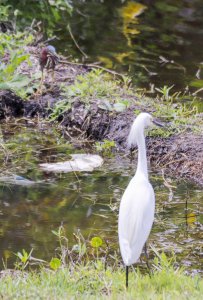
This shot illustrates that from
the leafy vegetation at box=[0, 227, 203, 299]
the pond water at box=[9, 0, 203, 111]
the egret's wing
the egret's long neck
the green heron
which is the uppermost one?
the egret's long neck

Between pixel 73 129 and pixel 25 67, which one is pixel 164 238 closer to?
pixel 73 129

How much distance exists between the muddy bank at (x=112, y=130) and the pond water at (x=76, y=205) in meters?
0.22

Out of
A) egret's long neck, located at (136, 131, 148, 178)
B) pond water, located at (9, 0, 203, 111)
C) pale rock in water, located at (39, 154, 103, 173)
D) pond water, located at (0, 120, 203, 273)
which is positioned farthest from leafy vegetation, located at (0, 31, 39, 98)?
egret's long neck, located at (136, 131, 148, 178)

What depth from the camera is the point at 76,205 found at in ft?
23.2

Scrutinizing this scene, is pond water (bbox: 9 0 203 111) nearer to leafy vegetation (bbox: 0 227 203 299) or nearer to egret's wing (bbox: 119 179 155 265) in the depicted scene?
egret's wing (bbox: 119 179 155 265)

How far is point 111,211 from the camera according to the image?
22.7ft

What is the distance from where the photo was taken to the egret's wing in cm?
483

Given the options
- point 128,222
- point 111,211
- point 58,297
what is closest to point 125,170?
point 111,211

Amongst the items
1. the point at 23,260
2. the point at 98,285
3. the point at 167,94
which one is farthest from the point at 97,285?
the point at 167,94

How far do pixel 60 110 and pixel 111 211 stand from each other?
242 cm

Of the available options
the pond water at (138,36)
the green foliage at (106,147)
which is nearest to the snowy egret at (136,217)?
the green foliage at (106,147)

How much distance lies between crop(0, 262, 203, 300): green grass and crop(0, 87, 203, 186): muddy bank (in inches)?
108

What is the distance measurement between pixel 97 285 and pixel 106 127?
4.04 metres

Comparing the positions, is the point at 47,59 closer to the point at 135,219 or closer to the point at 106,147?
the point at 106,147
